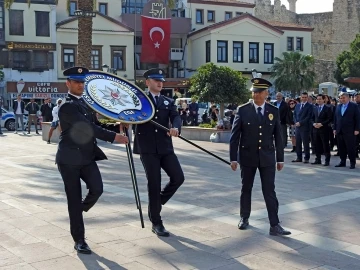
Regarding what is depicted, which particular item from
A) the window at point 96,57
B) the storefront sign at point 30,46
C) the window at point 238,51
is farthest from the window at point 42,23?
the window at point 238,51

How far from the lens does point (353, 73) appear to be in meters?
45.9

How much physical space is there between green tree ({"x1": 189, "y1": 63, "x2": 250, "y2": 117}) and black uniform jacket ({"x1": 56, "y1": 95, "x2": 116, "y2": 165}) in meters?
15.2

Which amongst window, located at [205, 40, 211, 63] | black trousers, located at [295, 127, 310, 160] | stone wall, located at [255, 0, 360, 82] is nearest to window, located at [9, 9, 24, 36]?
window, located at [205, 40, 211, 63]

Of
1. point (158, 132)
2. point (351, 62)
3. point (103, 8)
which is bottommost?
point (158, 132)

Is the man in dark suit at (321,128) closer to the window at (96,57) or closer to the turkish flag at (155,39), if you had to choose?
the turkish flag at (155,39)

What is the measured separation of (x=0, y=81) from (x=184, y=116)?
1851 cm

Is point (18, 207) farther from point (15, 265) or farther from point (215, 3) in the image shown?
point (215, 3)

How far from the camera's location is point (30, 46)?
1588 inches

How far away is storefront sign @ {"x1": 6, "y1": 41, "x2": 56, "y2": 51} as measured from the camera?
39.4m

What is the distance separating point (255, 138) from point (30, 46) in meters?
A: 36.8

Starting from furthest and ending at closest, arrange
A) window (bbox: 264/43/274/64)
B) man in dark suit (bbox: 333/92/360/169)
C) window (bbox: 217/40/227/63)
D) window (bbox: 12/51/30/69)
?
1. window (bbox: 264/43/274/64)
2. window (bbox: 217/40/227/63)
3. window (bbox: 12/51/30/69)
4. man in dark suit (bbox: 333/92/360/169)

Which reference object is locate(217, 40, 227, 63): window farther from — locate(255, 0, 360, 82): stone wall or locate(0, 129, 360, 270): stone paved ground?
locate(0, 129, 360, 270): stone paved ground

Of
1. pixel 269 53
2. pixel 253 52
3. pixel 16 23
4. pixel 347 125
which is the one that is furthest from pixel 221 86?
pixel 269 53

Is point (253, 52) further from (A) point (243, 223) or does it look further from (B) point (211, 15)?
(A) point (243, 223)
